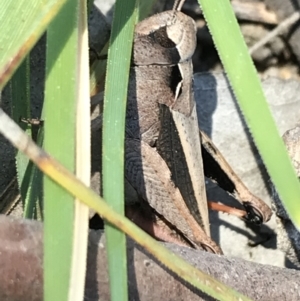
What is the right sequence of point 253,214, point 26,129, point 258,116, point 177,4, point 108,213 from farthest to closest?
point 253,214
point 177,4
point 26,129
point 258,116
point 108,213

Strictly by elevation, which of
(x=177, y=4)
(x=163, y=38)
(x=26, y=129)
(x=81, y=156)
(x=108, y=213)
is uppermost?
(x=177, y=4)

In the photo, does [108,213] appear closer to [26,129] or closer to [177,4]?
[26,129]

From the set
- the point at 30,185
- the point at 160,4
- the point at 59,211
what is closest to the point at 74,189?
the point at 59,211

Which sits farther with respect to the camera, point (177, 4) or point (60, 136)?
point (177, 4)

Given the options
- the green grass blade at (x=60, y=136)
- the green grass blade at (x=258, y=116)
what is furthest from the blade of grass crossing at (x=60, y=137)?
the green grass blade at (x=258, y=116)

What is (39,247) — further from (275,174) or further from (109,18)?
(109,18)

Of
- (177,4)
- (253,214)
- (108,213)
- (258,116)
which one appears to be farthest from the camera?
(253,214)

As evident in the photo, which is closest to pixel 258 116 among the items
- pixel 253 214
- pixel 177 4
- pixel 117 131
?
pixel 117 131
